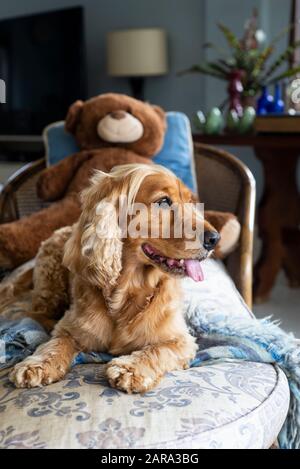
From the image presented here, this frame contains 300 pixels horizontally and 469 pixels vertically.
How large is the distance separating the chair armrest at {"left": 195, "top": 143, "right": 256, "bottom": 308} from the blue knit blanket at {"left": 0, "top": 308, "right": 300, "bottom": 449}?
0.50 metres

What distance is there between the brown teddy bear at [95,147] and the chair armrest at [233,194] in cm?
25

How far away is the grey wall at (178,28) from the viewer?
4.24 m

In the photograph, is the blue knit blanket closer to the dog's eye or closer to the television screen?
the dog's eye

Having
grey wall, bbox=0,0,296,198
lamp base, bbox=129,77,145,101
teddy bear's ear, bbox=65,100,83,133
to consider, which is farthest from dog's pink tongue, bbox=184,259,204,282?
lamp base, bbox=129,77,145,101

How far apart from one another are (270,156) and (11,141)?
10.3 ft

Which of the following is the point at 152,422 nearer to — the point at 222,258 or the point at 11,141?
the point at 222,258

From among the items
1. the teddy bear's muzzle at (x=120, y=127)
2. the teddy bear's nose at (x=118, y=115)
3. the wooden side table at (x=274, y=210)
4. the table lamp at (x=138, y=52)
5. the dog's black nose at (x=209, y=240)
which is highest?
A: the table lamp at (x=138, y=52)

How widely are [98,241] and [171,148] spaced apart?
1140 millimetres

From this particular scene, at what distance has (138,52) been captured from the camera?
179 inches

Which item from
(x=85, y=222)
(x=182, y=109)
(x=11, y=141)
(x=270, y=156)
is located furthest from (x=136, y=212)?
(x=11, y=141)

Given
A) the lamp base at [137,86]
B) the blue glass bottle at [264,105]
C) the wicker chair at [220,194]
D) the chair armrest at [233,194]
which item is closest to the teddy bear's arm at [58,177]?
the wicker chair at [220,194]

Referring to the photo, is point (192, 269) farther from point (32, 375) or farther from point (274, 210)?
point (274, 210)

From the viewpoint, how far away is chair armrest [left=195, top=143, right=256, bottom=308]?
211 cm

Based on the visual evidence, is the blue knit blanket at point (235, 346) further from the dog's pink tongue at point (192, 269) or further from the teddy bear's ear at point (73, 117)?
the teddy bear's ear at point (73, 117)
